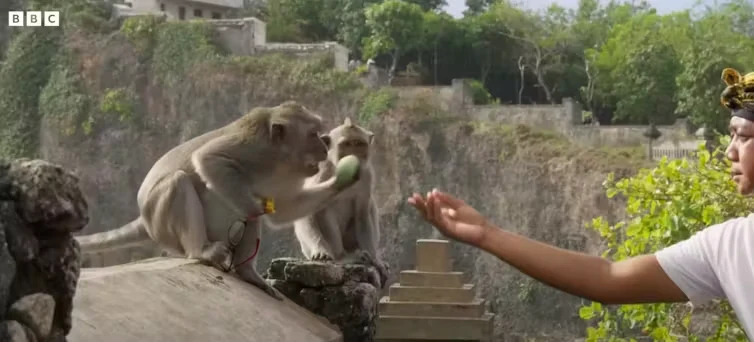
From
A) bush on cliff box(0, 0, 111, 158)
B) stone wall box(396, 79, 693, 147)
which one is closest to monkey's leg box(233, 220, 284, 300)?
stone wall box(396, 79, 693, 147)

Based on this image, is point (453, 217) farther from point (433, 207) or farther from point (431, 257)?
point (431, 257)

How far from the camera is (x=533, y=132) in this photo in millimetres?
24828

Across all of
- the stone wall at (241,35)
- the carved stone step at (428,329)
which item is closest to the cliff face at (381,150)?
the stone wall at (241,35)

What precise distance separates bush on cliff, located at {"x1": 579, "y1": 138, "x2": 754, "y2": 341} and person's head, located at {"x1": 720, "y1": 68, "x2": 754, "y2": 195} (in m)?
2.73

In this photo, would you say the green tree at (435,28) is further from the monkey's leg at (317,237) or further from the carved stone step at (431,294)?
the monkey's leg at (317,237)

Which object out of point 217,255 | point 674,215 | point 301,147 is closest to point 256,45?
point 301,147

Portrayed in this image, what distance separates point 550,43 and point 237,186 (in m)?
23.7

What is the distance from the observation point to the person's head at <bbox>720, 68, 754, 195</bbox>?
2172mm

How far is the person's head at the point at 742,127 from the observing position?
2172 mm

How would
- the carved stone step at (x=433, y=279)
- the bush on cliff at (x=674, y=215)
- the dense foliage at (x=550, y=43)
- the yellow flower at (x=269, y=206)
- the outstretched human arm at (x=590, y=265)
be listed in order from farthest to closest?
the dense foliage at (x=550, y=43) → the carved stone step at (x=433, y=279) → the bush on cliff at (x=674, y=215) → the yellow flower at (x=269, y=206) → the outstretched human arm at (x=590, y=265)

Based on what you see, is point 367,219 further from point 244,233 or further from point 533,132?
point 533,132

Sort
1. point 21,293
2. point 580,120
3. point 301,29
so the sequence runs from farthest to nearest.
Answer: point 301,29
point 580,120
point 21,293

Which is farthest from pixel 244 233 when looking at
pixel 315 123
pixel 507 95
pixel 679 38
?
pixel 507 95

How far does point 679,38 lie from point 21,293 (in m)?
24.7
